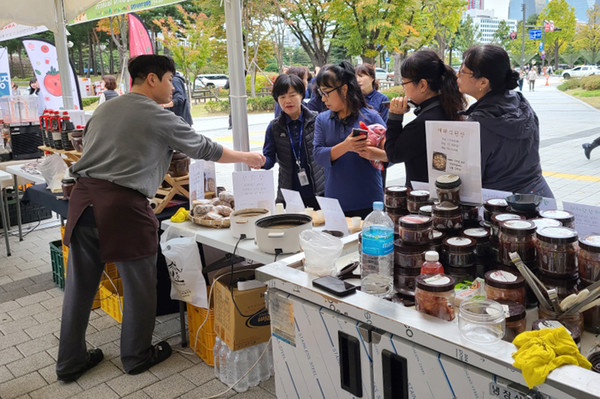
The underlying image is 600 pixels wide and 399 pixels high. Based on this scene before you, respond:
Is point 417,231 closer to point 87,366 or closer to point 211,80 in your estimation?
point 87,366

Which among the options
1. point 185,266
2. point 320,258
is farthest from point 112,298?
point 320,258

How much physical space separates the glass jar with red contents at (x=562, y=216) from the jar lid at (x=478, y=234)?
178mm

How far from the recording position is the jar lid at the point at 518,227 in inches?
56.8

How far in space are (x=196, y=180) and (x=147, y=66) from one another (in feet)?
2.40

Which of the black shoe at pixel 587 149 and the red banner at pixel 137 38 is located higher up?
the red banner at pixel 137 38

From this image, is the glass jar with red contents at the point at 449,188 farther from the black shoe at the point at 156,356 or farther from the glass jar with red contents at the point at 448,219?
the black shoe at the point at 156,356

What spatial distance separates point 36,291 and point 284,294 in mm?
3417

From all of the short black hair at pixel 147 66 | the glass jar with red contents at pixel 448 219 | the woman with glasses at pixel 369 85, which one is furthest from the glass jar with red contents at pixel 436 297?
the woman with glasses at pixel 369 85

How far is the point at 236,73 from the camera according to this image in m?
3.47

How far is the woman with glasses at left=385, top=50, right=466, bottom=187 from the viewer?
7.59 ft

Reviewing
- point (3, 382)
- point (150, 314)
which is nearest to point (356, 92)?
point (150, 314)

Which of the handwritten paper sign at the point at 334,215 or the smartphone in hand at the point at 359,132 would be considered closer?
the handwritten paper sign at the point at 334,215

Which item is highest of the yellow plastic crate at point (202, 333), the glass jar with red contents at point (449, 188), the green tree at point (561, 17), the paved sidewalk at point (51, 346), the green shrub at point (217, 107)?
the green tree at point (561, 17)

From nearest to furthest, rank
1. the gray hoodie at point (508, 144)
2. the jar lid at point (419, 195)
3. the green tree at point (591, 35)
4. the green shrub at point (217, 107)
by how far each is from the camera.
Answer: the jar lid at point (419, 195) < the gray hoodie at point (508, 144) < the green tree at point (591, 35) < the green shrub at point (217, 107)
